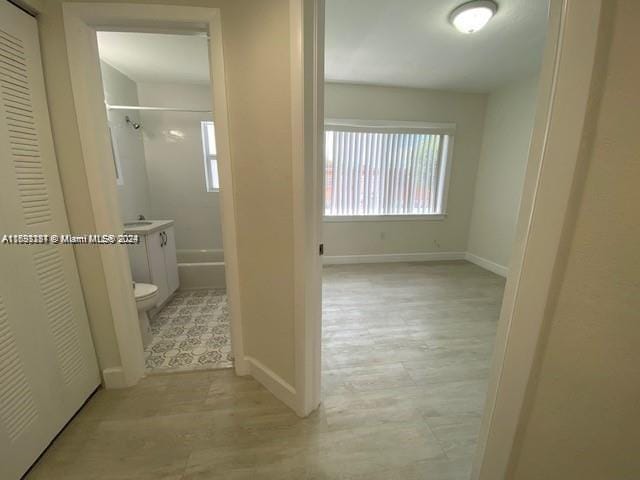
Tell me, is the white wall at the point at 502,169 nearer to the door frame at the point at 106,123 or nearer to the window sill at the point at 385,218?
the window sill at the point at 385,218

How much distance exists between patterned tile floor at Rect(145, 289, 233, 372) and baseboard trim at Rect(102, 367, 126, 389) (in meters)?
0.16

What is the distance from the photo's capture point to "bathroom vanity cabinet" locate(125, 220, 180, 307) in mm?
2350

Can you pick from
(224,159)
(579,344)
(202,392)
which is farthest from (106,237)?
(579,344)

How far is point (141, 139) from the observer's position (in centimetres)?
330

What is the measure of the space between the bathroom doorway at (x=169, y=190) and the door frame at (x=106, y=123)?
0.41 metres

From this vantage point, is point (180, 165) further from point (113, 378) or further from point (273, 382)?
point (273, 382)

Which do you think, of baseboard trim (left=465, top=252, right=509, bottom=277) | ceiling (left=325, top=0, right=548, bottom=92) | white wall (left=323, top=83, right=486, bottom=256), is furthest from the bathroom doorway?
baseboard trim (left=465, top=252, right=509, bottom=277)

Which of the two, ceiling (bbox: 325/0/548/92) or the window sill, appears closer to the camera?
ceiling (bbox: 325/0/548/92)

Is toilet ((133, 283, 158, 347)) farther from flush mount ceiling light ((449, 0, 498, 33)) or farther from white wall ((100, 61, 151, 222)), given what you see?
flush mount ceiling light ((449, 0, 498, 33))

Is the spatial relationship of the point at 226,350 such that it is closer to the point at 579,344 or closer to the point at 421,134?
the point at 579,344

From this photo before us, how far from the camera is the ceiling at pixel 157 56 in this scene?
2.12m

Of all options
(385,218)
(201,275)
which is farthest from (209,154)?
(385,218)

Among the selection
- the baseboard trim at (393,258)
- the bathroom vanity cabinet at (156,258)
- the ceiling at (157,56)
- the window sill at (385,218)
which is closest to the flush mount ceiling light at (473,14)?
the ceiling at (157,56)

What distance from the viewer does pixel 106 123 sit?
1.38 metres
